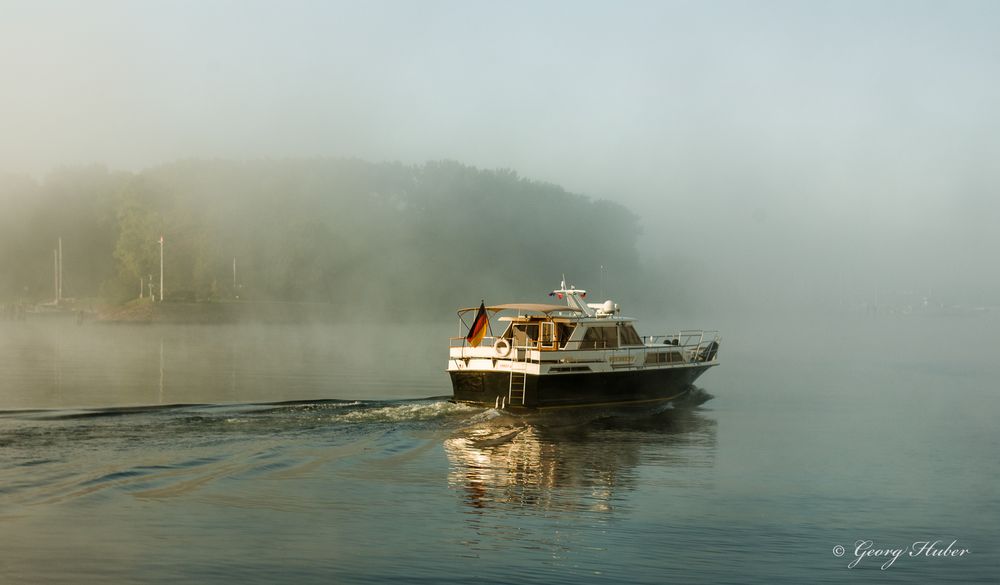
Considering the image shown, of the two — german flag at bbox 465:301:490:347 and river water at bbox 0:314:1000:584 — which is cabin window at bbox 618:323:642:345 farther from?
german flag at bbox 465:301:490:347

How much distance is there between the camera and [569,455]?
1053 inches

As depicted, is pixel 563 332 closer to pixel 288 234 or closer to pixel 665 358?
pixel 665 358

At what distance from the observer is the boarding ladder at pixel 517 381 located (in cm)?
3291

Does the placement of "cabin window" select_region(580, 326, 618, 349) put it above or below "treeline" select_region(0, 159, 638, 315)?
below

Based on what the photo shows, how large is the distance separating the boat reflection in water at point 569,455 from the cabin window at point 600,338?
264 centimetres

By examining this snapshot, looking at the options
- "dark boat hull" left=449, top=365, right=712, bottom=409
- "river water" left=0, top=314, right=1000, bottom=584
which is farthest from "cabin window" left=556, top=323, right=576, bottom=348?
"river water" left=0, top=314, right=1000, bottom=584

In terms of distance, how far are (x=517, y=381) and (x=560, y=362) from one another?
1.68m

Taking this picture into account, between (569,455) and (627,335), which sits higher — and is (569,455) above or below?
below

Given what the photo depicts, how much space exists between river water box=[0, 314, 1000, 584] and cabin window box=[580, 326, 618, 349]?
8.65ft

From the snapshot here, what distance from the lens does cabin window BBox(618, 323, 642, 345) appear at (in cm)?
3645

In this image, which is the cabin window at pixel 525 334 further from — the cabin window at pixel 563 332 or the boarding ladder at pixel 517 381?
the boarding ladder at pixel 517 381

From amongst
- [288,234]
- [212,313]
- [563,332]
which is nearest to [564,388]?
[563,332]

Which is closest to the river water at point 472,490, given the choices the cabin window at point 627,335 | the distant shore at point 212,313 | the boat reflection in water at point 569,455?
the boat reflection in water at point 569,455

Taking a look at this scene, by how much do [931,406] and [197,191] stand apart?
4583 inches
